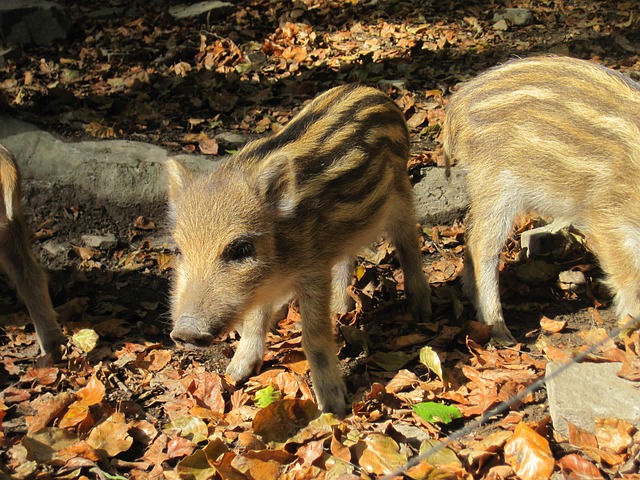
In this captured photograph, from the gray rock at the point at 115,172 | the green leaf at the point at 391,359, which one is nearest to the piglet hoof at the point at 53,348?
the gray rock at the point at 115,172

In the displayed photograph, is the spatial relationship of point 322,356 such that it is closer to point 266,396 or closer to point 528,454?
point 266,396

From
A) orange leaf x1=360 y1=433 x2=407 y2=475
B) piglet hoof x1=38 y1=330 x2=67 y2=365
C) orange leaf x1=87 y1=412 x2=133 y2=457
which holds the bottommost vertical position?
orange leaf x1=360 y1=433 x2=407 y2=475

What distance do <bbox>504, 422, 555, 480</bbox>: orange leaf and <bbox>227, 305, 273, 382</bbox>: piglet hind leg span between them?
4.94ft

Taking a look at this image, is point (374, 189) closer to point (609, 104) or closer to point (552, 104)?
point (552, 104)

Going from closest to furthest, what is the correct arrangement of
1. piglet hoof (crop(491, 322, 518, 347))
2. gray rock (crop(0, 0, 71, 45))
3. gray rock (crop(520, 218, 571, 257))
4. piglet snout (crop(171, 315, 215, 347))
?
1. piglet snout (crop(171, 315, 215, 347))
2. piglet hoof (crop(491, 322, 518, 347))
3. gray rock (crop(520, 218, 571, 257))
4. gray rock (crop(0, 0, 71, 45))

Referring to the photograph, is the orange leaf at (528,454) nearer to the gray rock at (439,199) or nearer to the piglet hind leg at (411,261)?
the piglet hind leg at (411,261)

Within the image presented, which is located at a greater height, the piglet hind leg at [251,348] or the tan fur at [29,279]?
the tan fur at [29,279]

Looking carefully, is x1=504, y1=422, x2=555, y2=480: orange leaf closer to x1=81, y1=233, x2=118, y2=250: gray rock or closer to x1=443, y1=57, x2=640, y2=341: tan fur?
x1=443, y1=57, x2=640, y2=341: tan fur

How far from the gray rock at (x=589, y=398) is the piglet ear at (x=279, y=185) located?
147cm

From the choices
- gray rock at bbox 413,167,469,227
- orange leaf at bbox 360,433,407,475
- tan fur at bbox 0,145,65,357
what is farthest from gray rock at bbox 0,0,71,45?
orange leaf at bbox 360,433,407,475

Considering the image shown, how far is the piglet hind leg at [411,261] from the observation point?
4434 mm

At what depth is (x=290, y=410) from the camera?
3471 mm

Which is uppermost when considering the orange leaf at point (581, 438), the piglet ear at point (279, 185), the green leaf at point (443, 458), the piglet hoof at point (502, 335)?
the piglet ear at point (279, 185)

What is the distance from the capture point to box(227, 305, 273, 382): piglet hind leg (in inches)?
159
